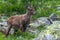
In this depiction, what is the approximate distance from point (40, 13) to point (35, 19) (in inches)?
50.8

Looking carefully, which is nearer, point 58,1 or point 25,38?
point 25,38

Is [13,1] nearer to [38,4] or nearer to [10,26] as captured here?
[38,4]

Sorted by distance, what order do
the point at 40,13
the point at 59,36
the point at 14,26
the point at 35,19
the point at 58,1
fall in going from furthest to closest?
1. the point at 58,1
2. the point at 40,13
3. the point at 35,19
4. the point at 14,26
5. the point at 59,36

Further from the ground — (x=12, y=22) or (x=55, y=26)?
(x=55, y=26)

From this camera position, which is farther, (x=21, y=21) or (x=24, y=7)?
(x=24, y=7)

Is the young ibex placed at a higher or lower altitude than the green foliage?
higher

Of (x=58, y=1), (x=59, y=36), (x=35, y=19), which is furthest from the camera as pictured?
(x=58, y=1)

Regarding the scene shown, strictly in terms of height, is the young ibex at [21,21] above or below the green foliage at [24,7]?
above

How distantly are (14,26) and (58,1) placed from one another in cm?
923

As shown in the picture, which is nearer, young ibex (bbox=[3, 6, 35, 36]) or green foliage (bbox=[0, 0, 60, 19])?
young ibex (bbox=[3, 6, 35, 36])

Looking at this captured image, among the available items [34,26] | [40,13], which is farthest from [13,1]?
[34,26]

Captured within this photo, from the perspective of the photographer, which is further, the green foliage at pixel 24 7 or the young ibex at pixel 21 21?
the green foliage at pixel 24 7

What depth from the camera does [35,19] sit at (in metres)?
17.8

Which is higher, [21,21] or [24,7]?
[21,21]
